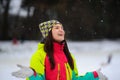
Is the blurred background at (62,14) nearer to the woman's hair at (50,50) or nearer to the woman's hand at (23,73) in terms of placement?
the woman's hair at (50,50)

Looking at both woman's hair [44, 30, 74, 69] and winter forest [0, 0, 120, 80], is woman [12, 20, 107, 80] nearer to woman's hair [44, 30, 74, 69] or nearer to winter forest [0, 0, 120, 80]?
woman's hair [44, 30, 74, 69]

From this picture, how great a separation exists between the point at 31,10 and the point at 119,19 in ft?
28.3

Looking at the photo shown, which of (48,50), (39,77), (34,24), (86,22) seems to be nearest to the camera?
(39,77)

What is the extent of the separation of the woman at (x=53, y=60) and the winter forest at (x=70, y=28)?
452cm

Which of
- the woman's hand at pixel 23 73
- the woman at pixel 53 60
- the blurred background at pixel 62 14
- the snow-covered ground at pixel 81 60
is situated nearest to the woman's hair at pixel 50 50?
the woman at pixel 53 60

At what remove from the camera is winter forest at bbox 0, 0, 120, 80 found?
11797 millimetres

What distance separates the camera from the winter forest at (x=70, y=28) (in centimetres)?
1180

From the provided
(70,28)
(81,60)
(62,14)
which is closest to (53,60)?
(81,60)

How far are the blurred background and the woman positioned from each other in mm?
9667

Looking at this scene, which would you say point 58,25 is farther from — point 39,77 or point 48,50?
point 39,77

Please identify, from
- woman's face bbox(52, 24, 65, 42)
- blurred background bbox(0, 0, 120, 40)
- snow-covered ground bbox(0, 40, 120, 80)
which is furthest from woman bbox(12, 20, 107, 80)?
blurred background bbox(0, 0, 120, 40)

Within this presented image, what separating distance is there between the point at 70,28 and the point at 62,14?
1.04 m

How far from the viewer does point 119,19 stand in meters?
24.9

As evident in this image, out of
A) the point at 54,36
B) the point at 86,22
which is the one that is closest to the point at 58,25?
the point at 54,36
